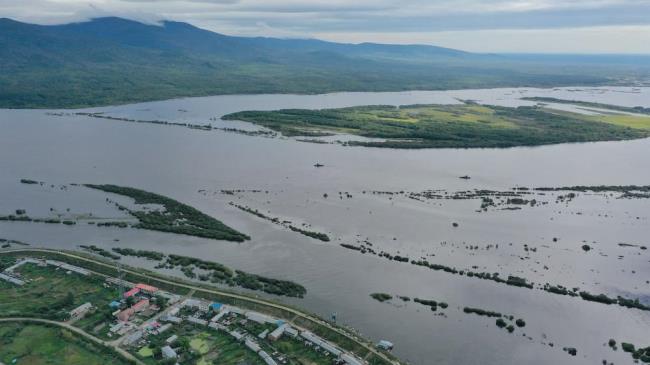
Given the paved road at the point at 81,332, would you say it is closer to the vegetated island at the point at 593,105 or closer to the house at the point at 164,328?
the house at the point at 164,328

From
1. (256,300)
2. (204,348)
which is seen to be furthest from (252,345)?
(256,300)

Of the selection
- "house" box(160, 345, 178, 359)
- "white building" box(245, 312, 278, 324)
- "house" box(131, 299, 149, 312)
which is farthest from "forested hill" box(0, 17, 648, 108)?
"house" box(160, 345, 178, 359)

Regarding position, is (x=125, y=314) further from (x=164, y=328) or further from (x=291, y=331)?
(x=291, y=331)

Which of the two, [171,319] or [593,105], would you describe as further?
[593,105]

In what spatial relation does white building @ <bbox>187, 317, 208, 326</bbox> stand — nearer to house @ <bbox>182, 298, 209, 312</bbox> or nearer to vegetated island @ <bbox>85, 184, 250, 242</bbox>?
house @ <bbox>182, 298, 209, 312</bbox>

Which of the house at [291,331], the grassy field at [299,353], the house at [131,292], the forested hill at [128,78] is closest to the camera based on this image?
the grassy field at [299,353]

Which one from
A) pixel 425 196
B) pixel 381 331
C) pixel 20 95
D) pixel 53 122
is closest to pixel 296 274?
pixel 381 331

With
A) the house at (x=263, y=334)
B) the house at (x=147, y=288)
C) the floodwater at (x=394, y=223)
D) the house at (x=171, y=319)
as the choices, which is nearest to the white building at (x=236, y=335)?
the house at (x=263, y=334)
